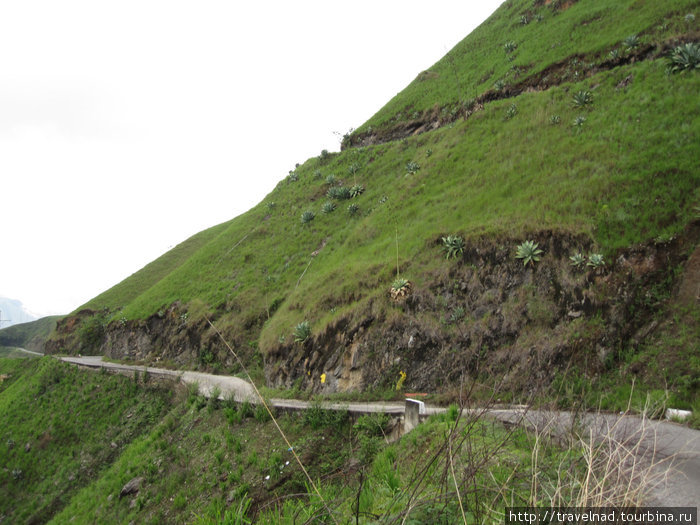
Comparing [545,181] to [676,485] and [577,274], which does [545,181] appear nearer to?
[577,274]

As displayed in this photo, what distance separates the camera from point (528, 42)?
1138 inches

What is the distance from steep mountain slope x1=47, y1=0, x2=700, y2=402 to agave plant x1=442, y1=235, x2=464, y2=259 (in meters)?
0.26

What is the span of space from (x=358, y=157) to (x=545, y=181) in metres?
22.5

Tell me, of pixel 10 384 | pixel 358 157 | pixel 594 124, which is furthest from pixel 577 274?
pixel 10 384

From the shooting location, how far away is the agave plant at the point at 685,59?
14782 millimetres

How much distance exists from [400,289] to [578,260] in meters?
6.44

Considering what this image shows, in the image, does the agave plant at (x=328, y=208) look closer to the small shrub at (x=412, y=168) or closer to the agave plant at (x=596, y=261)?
the small shrub at (x=412, y=168)

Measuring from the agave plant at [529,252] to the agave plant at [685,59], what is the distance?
12.0m

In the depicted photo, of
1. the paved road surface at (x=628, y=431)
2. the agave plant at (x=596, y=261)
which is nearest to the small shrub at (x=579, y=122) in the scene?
the agave plant at (x=596, y=261)

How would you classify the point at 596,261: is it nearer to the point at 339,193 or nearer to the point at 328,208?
the point at 328,208

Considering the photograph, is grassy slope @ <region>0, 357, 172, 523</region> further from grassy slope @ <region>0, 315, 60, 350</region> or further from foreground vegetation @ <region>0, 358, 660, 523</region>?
grassy slope @ <region>0, 315, 60, 350</region>

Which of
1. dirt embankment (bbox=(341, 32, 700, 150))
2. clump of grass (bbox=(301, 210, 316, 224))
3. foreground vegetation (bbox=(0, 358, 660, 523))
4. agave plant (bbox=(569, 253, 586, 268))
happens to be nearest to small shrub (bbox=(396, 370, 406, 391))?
foreground vegetation (bbox=(0, 358, 660, 523))

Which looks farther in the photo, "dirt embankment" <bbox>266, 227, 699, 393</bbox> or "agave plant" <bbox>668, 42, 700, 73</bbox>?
"agave plant" <bbox>668, 42, 700, 73</bbox>

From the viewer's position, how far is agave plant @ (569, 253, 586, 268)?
10875 mm
